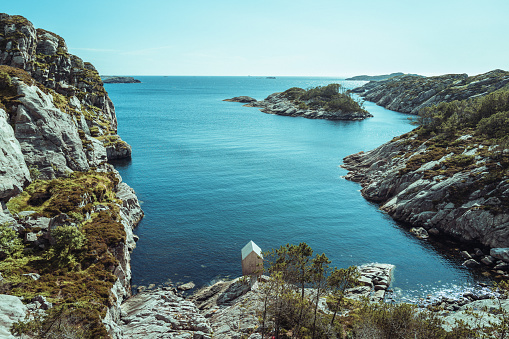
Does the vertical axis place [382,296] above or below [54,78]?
below

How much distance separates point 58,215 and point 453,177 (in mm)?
83671

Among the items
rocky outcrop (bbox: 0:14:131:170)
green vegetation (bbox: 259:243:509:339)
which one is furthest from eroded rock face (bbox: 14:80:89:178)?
green vegetation (bbox: 259:243:509:339)

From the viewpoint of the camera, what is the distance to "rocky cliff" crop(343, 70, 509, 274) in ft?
212

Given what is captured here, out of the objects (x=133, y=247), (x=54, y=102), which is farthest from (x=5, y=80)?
(x=133, y=247)

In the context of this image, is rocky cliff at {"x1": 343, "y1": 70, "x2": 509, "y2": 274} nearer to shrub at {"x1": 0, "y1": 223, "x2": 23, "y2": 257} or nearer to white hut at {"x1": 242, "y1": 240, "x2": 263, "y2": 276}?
white hut at {"x1": 242, "y1": 240, "x2": 263, "y2": 276}

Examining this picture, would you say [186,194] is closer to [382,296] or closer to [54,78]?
[382,296]

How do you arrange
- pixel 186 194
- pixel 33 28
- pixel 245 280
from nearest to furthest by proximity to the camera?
pixel 245 280
pixel 186 194
pixel 33 28

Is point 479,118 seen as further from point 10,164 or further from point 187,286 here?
point 10,164

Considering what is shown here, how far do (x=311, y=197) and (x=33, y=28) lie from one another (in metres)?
105

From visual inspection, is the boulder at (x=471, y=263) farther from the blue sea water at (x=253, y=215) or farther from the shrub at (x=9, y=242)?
the shrub at (x=9, y=242)

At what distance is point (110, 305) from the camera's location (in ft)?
116

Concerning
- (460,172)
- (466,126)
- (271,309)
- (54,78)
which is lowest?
(271,309)

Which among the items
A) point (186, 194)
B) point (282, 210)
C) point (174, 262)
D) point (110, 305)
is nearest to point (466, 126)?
point (282, 210)

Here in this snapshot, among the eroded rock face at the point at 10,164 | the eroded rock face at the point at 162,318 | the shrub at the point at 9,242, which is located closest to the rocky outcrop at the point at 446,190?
the eroded rock face at the point at 162,318
